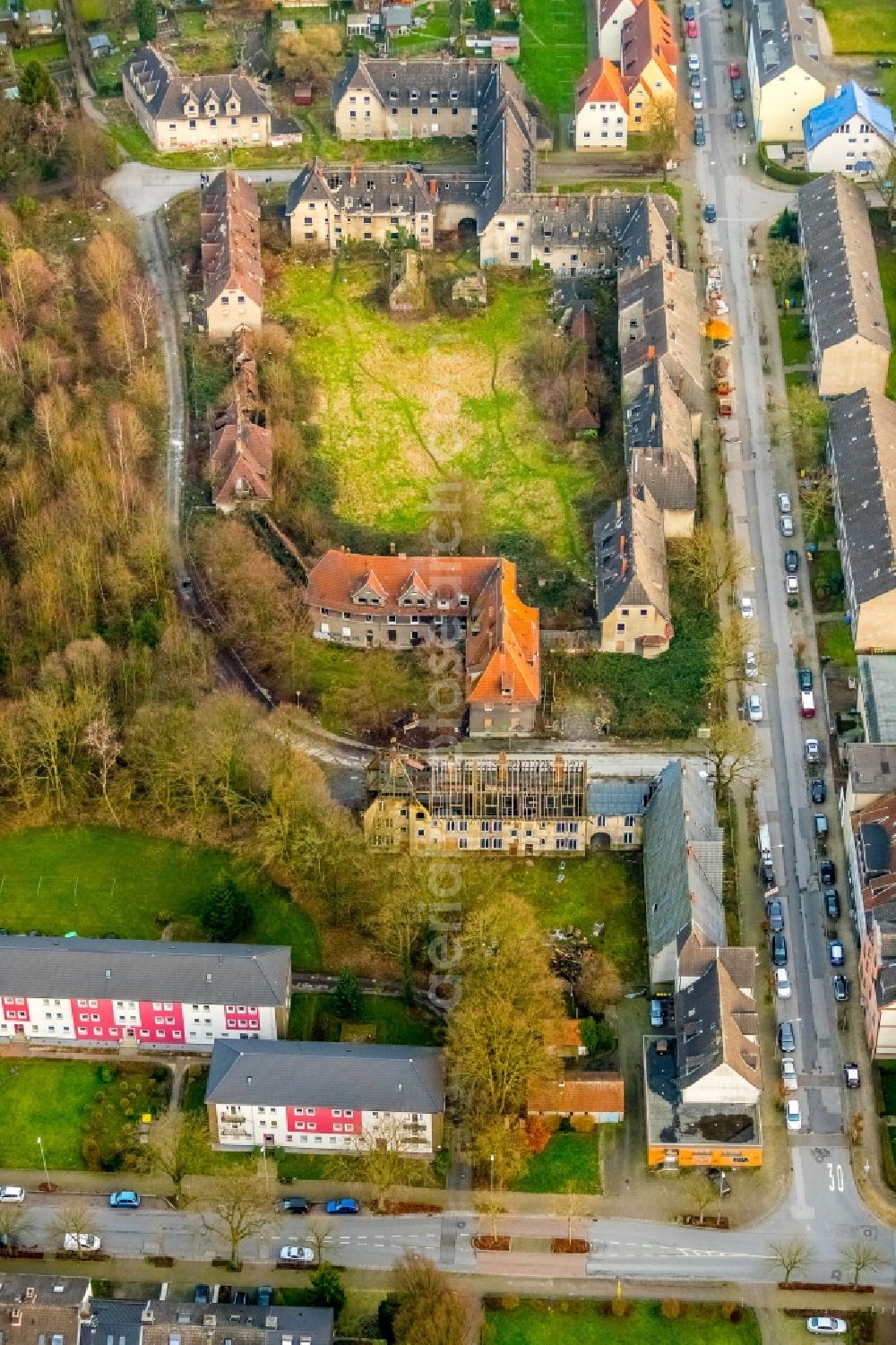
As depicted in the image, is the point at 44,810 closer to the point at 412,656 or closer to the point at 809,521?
the point at 412,656

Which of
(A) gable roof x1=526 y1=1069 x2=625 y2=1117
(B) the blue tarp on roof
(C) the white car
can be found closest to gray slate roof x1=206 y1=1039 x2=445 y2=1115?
(A) gable roof x1=526 y1=1069 x2=625 y2=1117

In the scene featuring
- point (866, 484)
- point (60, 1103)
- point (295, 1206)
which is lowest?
point (295, 1206)

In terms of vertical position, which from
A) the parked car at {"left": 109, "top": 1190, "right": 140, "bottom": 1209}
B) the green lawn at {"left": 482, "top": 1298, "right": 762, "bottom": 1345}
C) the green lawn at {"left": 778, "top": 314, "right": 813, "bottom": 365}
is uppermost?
the green lawn at {"left": 778, "top": 314, "right": 813, "bottom": 365}

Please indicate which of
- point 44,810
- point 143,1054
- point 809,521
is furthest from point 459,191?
point 143,1054

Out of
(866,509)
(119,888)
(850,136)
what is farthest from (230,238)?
(119,888)

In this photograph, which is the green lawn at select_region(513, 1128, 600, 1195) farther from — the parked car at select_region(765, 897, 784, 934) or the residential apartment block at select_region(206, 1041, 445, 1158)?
the parked car at select_region(765, 897, 784, 934)

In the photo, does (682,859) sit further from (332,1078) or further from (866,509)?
(866,509)

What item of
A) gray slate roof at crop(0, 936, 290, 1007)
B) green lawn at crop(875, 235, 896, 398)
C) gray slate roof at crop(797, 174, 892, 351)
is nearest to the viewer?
gray slate roof at crop(0, 936, 290, 1007)
